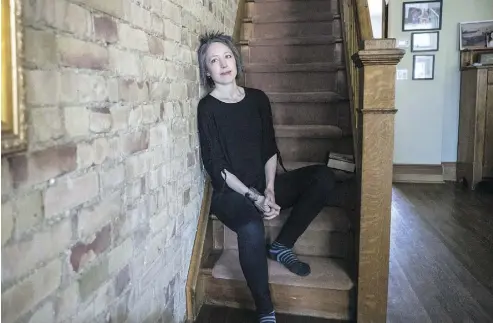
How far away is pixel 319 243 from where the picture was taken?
7.20 ft

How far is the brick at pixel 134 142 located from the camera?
1.29 m

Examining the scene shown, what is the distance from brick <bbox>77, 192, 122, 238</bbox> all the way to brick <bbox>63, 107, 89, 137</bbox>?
0.19 meters

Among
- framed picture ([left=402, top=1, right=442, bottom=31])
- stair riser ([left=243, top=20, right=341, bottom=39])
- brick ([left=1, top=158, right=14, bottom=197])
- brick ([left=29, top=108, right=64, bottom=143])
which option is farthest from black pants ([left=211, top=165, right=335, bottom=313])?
framed picture ([left=402, top=1, right=442, bottom=31])

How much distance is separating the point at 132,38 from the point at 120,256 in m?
0.65

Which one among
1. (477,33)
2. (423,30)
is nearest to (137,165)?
(423,30)

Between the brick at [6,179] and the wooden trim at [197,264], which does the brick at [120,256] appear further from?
the wooden trim at [197,264]

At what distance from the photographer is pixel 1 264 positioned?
783mm

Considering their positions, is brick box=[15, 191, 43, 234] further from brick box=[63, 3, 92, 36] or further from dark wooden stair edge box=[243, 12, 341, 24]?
dark wooden stair edge box=[243, 12, 341, 24]

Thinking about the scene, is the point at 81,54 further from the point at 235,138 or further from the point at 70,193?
the point at 235,138

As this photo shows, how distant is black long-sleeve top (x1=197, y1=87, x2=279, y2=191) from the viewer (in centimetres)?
201

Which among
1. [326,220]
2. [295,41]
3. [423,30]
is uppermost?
[423,30]

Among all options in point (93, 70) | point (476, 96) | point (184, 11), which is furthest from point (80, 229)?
point (476, 96)

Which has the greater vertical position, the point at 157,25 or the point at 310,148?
the point at 157,25

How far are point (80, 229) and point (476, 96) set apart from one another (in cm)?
449
